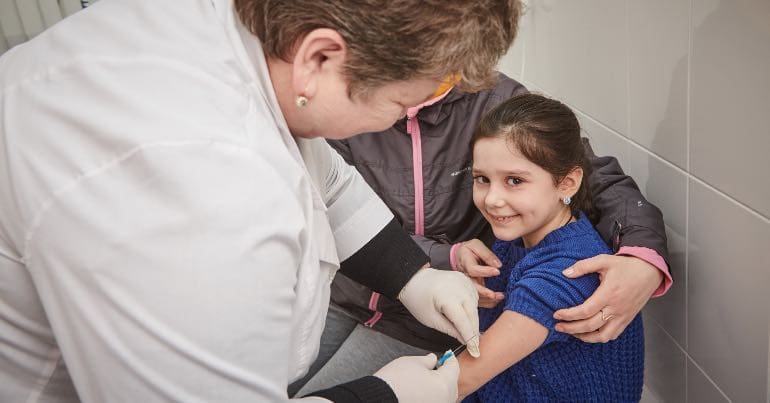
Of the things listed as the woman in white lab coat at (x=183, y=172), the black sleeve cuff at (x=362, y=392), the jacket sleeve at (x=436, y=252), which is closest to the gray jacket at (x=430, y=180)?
the jacket sleeve at (x=436, y=252)

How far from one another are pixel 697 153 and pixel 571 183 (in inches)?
10.4

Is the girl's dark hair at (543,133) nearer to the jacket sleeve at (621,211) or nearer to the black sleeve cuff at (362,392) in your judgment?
the jacket sleeve at (621,211)

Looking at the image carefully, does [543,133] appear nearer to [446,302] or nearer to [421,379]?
[446,302]

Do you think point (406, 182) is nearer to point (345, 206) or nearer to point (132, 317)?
point (345, 206)

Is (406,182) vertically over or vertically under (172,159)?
under

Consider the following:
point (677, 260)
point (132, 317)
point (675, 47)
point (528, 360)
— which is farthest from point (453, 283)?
point (132, 317)

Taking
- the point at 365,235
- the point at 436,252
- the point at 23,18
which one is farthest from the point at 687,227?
the point at 23,18

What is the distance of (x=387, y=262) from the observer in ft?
4.09

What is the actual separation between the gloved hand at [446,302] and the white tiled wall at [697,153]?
43 centimetres

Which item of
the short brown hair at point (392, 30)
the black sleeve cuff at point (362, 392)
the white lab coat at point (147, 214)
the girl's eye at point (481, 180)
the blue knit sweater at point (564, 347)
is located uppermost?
the short brown hair at point (392, 30)

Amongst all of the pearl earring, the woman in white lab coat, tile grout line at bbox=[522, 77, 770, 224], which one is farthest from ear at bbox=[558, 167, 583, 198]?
the pearl earring

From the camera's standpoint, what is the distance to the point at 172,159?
2.05 feet

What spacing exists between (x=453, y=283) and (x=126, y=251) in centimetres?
72

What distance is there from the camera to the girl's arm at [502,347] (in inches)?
44.3
